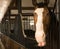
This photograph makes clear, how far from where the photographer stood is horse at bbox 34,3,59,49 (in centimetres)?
199

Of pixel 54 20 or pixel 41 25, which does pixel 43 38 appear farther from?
pixel 54 20

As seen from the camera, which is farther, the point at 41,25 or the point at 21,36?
the point at 21,36

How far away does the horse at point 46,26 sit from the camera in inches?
78.4

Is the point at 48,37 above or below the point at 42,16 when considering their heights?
below

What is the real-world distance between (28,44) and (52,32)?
→ 0.43 meters

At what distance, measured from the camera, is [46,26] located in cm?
203

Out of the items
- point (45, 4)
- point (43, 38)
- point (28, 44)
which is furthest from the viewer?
point (28, 44)

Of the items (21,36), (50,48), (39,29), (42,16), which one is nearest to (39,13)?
(42,16)

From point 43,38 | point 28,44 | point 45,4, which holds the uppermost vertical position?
point 45,4

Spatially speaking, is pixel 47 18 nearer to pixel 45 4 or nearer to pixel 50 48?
pixel 45 4

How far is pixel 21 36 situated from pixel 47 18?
0.59 metres

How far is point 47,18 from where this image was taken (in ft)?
6.75

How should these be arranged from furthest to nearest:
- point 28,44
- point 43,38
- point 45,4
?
point 28,44
point 45,4
point 43,38

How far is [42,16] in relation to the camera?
2043 millimetres
